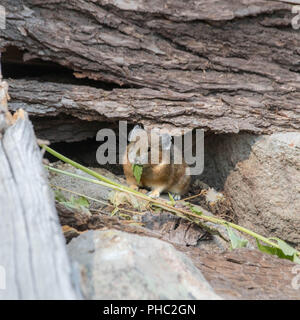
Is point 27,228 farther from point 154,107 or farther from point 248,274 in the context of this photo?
point 154,107

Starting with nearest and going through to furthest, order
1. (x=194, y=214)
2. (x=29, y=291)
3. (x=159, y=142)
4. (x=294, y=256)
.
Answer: (x=29, y=291), (x=294, y=256), (x=194, y=214), (x=159, y=142)

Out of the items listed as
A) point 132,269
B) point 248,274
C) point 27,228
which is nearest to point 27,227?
point 27,228

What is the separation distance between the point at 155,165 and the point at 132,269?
2683 mm

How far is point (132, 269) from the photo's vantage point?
1.96 m

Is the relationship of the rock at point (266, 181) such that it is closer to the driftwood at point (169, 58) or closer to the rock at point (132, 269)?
the driftwood at point (169, 58)

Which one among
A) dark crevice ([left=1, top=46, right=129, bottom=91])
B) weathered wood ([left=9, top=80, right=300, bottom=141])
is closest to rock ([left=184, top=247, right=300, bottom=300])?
weathered wood ([left=9, top=80, right=300, bottom=141])

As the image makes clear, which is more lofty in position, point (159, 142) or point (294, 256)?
point (159, 142)

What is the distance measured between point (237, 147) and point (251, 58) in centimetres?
88

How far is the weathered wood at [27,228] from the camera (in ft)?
5.39

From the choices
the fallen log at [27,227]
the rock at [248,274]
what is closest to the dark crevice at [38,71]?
the fallen log at [27,227]

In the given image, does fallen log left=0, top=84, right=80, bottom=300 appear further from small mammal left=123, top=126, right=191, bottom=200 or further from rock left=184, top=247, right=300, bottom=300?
small mammal left=123, top=126, right=191, bottom=200

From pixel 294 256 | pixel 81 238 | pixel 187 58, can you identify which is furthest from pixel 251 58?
pixel 81 238
